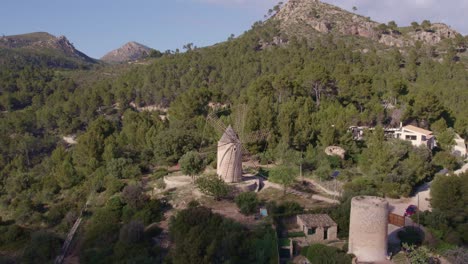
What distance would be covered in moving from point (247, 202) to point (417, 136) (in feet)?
55.1

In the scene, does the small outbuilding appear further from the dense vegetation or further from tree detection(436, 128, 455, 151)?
tree detection(436, 128, 455, 151)

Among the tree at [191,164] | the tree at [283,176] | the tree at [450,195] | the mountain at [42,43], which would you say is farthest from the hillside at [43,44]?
the tree at [450,195]

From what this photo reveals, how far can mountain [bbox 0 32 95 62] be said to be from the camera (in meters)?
101

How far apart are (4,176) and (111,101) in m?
16.0

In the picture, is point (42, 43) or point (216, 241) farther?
point (42, 43)

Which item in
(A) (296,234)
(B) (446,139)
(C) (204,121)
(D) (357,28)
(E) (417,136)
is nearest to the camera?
(A) (296,234)

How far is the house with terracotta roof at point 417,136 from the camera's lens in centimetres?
3030

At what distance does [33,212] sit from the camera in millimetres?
24453

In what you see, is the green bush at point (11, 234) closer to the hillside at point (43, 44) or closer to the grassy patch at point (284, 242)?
the grassy patch at point (284, 242)

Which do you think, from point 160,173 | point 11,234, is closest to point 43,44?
point 160,173

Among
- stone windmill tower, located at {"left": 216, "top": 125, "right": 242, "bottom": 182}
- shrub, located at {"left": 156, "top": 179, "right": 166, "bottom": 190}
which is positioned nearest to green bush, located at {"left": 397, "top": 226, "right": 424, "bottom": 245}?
stone windmill tower, located at {"left": 216, "top": 125, "right": 242, "bottom": 182}

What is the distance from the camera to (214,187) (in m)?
20.7

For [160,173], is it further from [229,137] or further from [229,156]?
[229,137]

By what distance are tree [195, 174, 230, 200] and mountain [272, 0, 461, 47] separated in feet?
160
